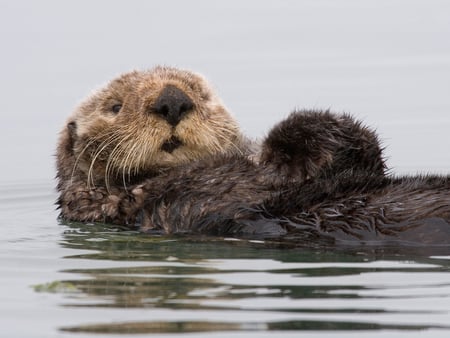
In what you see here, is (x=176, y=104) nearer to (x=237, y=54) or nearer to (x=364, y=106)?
(x=364, y=106)

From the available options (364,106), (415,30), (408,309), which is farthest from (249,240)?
(415,30)

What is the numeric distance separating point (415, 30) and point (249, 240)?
920 cm

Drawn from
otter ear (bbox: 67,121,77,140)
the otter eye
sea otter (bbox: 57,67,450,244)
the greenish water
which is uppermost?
the otter eye

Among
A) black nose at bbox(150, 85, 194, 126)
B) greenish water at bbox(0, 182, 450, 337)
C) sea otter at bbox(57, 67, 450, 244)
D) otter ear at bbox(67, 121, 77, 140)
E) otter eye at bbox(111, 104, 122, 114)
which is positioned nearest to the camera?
greenish water at bbox(0, 182, 450, 337)

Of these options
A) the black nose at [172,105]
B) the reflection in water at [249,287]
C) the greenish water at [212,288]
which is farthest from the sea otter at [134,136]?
the reflection in water at [249,287]

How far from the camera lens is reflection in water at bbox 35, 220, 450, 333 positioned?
4949 millimetres

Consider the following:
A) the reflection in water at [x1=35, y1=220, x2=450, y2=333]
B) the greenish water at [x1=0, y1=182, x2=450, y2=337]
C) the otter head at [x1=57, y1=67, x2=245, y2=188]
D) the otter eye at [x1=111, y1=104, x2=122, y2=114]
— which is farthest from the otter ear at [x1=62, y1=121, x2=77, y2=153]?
the reflection in water at [x1=35, y1=220, x2=450, y2=333]

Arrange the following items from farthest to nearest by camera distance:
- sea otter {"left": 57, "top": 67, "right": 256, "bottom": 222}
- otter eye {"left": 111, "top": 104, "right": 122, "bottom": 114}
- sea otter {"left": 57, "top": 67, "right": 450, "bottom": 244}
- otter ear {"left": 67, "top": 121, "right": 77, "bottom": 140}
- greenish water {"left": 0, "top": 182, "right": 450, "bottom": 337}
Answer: otter ear {"left": 67, "top": 121, "right": 77, "bottom": 140} < otter eye {"left": 111, "top": 104, "right": 122, "bottom": 114} < sea otter {"left": 57, "top": 67, "right": 256, "bottom": 222} < sea otter {"left": 57, "top": 67, "right": 450, "bottom": 244} < greenish water {"left": 0, "top": 182, "right": 450, "bottom": 337}

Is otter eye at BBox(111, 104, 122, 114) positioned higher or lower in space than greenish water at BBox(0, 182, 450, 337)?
higher

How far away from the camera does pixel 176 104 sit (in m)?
7.14

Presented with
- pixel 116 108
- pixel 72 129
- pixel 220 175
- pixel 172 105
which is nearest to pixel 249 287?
pixel 220 175

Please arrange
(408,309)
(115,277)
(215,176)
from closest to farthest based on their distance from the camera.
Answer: (408,309)
(115,277)
(215,176)

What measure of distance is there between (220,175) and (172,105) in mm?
531

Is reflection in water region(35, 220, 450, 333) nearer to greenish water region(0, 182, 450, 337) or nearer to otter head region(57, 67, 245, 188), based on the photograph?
greenish water region(0, 182, 450, 337)
